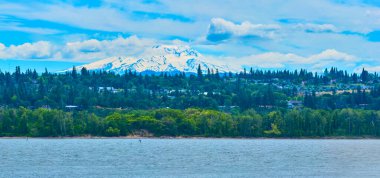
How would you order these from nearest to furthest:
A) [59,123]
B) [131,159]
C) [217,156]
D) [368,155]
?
[131,159], [217,156], [368,155], [59,123]

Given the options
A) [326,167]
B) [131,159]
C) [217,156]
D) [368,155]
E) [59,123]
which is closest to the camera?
[326,167]

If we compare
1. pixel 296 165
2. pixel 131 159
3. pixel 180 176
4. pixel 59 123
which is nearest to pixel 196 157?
pixel 131 159

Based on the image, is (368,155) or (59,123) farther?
(59,123)

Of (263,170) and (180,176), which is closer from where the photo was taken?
(180,176)

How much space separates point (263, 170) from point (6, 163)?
127ft

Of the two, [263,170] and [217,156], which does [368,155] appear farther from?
[263,170]

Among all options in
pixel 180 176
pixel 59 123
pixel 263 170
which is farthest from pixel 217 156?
pixel 59 123

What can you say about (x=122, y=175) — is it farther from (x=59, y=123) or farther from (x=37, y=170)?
(x=59, y=123)

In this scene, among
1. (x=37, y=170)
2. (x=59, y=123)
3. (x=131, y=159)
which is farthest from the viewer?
(x=59, y=123)

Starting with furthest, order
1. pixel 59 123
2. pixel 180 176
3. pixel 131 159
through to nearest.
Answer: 1. pixel 59 123
2. pixel 131 159
3. pixel 180 176

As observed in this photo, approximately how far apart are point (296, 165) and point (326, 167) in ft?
16.5

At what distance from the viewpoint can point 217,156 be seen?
4626 inches

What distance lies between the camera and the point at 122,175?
83.8 metres

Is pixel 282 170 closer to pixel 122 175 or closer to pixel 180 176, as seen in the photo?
pixel 180 176
